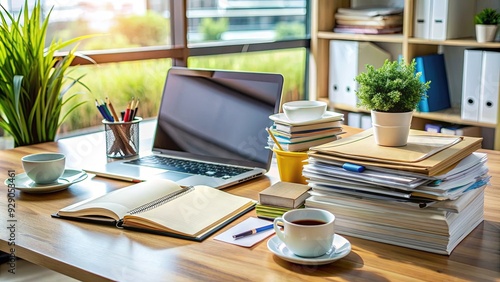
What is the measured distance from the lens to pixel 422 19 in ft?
10.2

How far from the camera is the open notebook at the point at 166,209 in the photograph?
121 centimetres

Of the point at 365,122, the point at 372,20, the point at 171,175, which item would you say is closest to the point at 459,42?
the point at 372,20

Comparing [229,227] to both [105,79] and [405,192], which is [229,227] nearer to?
[405,192]

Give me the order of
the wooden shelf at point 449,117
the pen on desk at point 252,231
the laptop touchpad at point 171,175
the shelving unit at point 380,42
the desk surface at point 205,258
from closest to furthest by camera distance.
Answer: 1. the desk surface at point 205,258
2. the pen on desk at point 252,231
3. the laptop touchpad at point 171,175
4. the wooden shelf at point 449,117
5. the shelving unit at point 380,42

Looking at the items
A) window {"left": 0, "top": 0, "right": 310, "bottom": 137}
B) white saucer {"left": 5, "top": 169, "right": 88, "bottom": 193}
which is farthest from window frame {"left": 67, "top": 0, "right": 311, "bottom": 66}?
white saucer {"left": 5, "top": 169, "right": 88, "bottom": 193}

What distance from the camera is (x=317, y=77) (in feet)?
12.1

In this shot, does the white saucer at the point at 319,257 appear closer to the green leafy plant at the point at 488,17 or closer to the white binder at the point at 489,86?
the white binder at the point at 489,86

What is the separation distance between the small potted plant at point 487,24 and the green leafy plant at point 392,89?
5.96 feet

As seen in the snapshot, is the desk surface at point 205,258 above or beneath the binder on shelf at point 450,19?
beneath

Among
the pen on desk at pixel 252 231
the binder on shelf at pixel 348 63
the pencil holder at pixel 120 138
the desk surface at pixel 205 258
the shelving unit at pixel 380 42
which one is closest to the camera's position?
the desk surface at pixel 205 258

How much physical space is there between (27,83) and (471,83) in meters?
2.00

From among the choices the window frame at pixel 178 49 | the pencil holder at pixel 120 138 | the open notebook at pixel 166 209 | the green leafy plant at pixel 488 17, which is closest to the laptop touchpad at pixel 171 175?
the open notebook at pixel 166 209

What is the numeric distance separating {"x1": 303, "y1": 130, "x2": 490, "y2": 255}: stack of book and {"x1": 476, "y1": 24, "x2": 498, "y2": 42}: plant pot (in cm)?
178

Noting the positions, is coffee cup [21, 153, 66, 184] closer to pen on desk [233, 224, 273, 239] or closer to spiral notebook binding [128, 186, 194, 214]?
spiral notebook binding [128, 186, 194, 214]
